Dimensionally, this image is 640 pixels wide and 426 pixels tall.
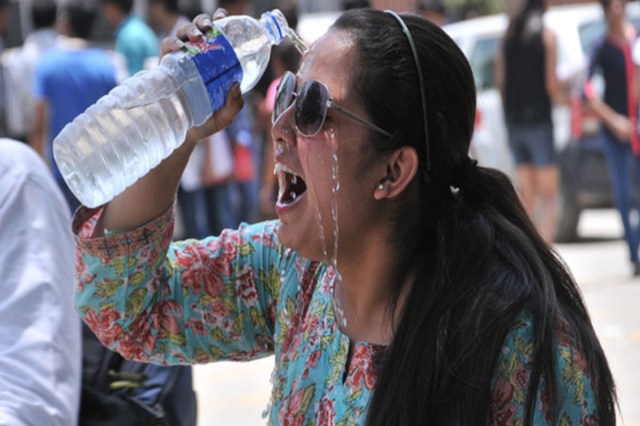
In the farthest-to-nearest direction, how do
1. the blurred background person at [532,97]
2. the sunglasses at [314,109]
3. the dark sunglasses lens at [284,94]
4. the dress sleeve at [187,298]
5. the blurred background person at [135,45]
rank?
the blurred background person at [532,97] < the blurred background person at [135,45] < the dress sleeve at [187,298] < the dark sunglasses lens at [284,94] < the sunglasses at [314,109]

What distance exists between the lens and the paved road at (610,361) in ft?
21.1


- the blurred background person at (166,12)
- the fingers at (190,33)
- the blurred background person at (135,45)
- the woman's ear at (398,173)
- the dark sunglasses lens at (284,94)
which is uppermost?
the fingers at (190,33)

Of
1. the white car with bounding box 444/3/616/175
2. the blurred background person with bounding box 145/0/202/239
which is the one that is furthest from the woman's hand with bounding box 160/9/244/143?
the white car with bounding box 444/3/616/175

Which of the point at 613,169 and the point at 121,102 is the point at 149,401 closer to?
the point at 121,102

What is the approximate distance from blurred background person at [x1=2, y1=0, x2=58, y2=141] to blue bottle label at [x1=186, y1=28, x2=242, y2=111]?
21.9ft

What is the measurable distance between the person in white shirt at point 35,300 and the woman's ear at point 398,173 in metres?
0.91

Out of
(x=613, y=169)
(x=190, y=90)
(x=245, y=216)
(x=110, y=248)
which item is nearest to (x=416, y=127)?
(x=190, y=90)

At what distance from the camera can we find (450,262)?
7.72 ft

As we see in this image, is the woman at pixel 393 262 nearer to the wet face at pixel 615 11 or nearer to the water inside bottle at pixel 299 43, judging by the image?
the water inside bottle at pixel 299 43

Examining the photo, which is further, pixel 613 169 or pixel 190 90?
pixel 613 169

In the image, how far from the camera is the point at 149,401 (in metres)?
3.04

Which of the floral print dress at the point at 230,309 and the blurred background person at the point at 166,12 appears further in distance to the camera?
the blurred background person at the point at 166,12

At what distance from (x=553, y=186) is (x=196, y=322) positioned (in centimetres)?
748

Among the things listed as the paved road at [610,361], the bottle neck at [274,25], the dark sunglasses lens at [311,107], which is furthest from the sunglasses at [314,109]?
the paved road at [610,361]
